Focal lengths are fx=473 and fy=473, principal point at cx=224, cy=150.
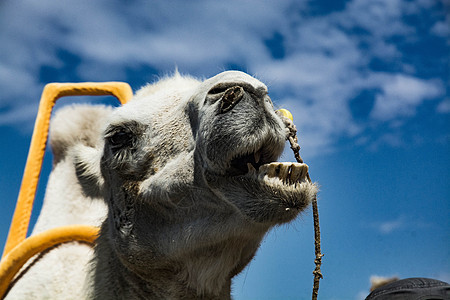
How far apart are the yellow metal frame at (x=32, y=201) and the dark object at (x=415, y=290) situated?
200 centimetres

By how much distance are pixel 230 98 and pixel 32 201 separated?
2.72 m

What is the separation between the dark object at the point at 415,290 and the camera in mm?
2031

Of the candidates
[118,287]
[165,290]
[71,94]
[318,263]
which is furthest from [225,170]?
[71,94]

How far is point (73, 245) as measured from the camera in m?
3.82

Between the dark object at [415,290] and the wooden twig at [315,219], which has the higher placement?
the wooden twig at [315,219]

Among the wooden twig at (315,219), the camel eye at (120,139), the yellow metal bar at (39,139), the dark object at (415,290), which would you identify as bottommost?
the dark object at (415,290)

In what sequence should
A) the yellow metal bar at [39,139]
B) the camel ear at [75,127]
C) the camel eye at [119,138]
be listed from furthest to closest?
the camel ear at [75,127] < the yellow metal bar at [39,139] < the camel eye at [119,138]

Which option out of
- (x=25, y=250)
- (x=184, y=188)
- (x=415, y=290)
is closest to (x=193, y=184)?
(x=184, y=188)

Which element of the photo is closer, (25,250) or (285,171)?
(285,171)

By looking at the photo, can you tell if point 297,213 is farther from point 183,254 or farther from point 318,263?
point 183,254

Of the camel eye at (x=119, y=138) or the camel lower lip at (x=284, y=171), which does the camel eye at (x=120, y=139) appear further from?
the camel lower lip at (x=284, y=171)

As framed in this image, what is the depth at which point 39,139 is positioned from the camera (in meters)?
4.29

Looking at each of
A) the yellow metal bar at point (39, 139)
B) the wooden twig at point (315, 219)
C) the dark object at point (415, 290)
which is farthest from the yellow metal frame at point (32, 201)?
the dark object at point (415, 290)

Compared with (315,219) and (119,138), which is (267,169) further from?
(119,138)
